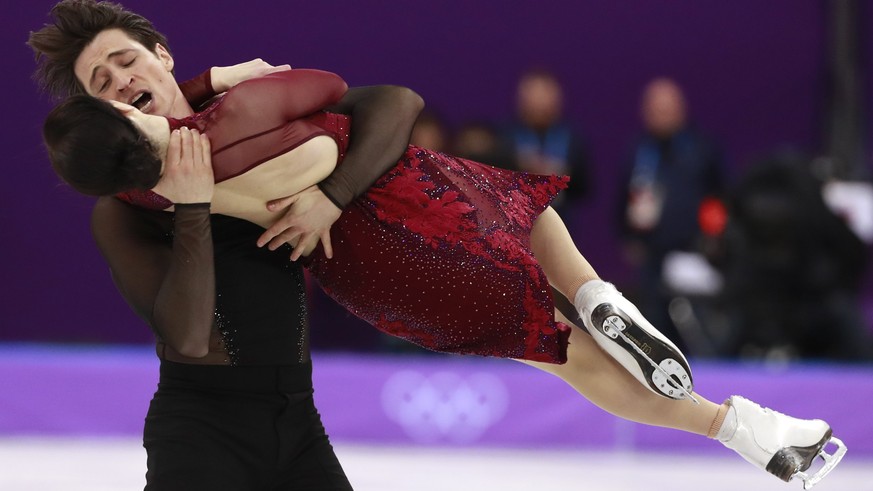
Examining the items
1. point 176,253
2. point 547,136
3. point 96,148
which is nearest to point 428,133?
point 547,136

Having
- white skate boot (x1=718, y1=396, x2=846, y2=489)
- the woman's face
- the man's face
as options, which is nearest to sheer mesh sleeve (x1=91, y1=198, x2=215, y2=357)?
the woman's face

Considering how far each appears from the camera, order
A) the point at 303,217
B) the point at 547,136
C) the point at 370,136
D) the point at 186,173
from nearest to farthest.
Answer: the point at 186,173, the point at 303,217, the point at 370,136, the point at 547,136

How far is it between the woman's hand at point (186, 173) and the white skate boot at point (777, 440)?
1.45 metres

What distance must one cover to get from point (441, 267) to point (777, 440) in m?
0.99

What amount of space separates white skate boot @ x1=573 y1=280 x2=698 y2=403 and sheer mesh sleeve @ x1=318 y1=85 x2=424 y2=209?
612 millimetres

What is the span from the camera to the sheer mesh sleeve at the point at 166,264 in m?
2.61

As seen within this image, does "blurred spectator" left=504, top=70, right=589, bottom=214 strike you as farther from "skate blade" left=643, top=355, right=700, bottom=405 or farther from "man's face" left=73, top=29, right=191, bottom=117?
"man's face" left=73, top=29, right=191, bottom=117

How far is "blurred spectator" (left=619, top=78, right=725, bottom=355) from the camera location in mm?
6727

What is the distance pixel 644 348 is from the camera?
300 centimetres

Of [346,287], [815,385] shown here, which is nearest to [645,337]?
[346,287]

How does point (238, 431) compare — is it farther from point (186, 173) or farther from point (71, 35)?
point (71, 35)

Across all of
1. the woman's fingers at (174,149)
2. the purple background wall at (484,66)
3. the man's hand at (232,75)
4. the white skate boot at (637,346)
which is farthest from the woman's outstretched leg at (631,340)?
the purple background wall at (484,66)

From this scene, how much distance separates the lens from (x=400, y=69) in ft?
26.7

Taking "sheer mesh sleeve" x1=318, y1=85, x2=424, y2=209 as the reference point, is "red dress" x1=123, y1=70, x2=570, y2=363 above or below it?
below
